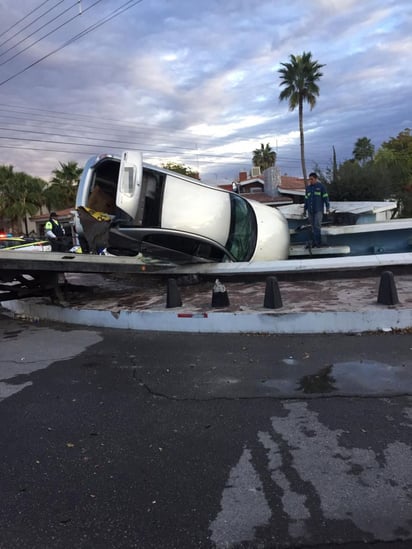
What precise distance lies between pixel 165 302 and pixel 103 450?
5134mm

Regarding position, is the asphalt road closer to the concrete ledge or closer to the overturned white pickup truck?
the concrete ledge

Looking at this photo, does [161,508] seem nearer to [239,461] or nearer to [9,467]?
[239,461]

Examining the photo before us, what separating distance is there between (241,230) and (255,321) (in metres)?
3.68

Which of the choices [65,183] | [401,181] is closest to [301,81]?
[401,181]

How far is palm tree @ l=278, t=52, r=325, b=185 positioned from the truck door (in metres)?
34.0

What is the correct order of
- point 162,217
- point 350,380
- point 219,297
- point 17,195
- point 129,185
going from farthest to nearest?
point 17,195 → point 162,217 → point 129,185 → point 219,297 → point 350,380

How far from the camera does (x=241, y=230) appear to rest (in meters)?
10.5

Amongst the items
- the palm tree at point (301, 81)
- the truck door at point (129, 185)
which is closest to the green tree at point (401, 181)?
the palm tree at point (301, 81)

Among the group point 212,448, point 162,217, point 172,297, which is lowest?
point 212,448

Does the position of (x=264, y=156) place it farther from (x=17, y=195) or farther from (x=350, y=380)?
(x=350, y=380)

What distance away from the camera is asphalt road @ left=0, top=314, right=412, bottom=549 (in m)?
2.80

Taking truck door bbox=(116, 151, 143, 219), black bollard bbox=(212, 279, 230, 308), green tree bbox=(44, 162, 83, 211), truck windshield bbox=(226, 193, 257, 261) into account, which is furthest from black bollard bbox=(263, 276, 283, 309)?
green tree bbox=(44, 162, 83, 211)

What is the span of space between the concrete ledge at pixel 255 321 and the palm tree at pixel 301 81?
115ft

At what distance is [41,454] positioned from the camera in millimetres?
3785
